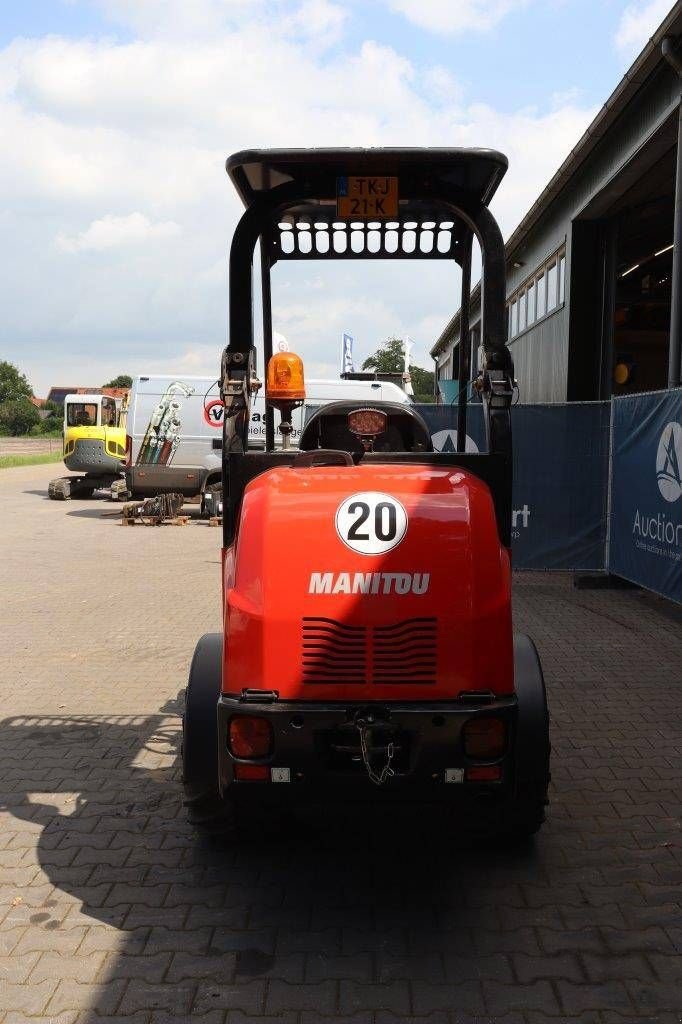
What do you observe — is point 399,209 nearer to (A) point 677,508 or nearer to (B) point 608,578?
(A) point 677,508

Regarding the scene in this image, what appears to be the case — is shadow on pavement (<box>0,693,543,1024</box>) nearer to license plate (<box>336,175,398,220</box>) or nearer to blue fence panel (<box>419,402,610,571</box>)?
license plate (<box>336,175,398,220</box>)

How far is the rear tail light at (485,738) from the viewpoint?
3387mm

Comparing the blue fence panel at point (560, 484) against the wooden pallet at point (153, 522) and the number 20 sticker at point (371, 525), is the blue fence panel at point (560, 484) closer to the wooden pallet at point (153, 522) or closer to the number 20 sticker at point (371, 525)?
the number 20 sticker at point (371, 525)

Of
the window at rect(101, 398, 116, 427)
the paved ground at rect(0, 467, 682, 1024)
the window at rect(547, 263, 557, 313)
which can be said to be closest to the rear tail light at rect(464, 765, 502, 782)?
the paved ground at rect(0, 467, 682, 1024)

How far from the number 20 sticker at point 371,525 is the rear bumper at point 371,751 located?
555 millimetres

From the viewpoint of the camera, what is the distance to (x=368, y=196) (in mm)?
4113

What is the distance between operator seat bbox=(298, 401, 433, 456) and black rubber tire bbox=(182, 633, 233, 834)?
54.2 inches

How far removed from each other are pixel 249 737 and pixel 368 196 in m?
2.27

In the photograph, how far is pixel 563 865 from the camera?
420cm

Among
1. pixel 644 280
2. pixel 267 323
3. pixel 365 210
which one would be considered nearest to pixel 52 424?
pixel 644 280

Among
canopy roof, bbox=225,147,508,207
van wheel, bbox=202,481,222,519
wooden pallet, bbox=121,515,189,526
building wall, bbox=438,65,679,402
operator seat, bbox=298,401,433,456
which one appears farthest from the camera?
van wheel, bbox=202,481,222,519

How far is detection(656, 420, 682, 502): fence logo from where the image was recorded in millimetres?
9125

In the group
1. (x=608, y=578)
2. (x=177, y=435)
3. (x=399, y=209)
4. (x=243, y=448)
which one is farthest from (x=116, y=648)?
(x=177, y=435)

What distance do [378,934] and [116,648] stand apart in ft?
17.4
